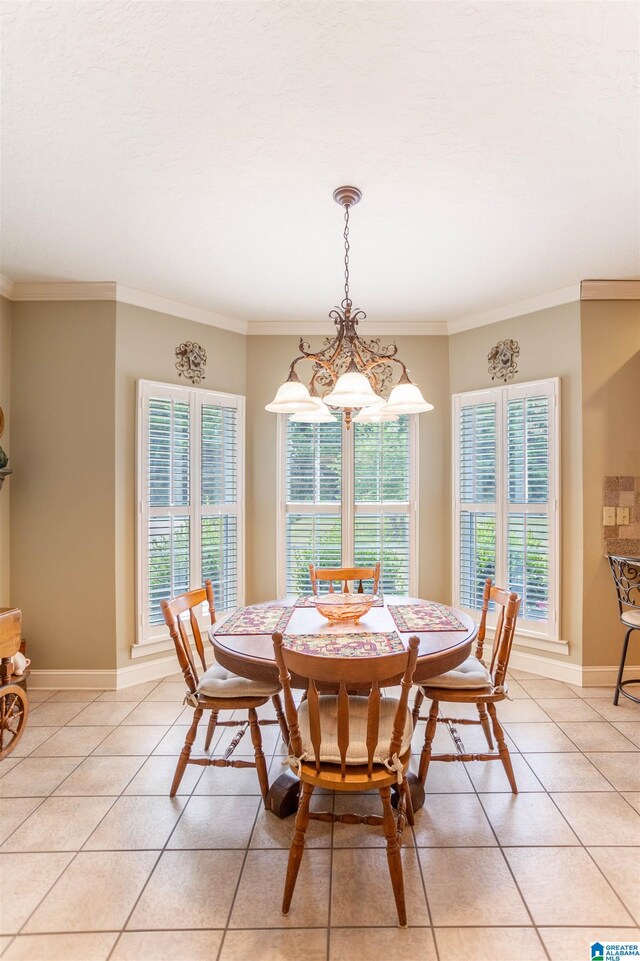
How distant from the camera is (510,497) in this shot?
3.70 metres

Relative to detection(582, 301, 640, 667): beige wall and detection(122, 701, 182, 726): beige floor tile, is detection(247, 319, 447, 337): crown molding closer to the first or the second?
detection(582, 301, 640, 667): beige wall

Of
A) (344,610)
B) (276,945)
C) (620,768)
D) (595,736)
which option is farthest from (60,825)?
(595,736)

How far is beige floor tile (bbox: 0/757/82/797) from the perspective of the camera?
2201mm

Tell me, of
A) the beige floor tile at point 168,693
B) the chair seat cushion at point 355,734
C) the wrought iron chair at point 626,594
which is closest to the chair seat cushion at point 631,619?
the wrought iron chair at point 626,594

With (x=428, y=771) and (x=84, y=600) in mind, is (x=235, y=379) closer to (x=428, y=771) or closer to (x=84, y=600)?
(x=84, y=600)

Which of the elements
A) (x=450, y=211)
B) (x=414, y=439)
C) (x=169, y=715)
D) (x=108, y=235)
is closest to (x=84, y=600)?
(x=169, y=715)

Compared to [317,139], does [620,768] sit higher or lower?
lower

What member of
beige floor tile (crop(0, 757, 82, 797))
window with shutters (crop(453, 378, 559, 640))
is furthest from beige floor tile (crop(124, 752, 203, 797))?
window with shutters (crop(453, 378, 559, 640))

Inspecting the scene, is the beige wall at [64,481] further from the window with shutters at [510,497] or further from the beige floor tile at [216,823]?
the window with shutters at [510,497]

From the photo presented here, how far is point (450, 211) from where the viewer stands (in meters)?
2.44

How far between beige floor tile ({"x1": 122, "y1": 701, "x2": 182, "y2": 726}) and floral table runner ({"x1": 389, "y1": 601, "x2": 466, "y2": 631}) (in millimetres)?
1548

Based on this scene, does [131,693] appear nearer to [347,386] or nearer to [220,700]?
[220,700]

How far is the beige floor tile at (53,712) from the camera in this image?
286 cm

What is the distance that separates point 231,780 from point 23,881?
874mm
